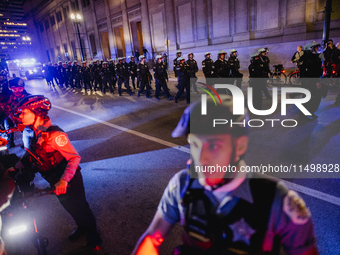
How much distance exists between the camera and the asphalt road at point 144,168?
3.03 metres

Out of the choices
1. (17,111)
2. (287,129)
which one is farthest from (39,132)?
(287,129)

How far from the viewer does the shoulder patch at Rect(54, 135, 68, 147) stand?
253 cm

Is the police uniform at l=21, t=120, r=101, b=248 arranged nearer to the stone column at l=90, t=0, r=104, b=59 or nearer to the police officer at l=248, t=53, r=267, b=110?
the police officer at l=248, t=53, r=267, b=110

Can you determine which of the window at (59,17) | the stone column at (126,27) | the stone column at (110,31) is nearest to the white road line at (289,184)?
the stone column at (126,27)

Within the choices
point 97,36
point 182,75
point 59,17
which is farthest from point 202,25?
point 59,17

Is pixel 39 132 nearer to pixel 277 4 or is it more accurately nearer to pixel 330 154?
pixel 330 154

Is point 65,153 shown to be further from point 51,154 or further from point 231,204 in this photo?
point 231,204

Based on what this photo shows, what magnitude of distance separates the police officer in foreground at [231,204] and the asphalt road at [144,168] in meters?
1.82

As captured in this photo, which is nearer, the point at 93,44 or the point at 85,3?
the point at 85,3

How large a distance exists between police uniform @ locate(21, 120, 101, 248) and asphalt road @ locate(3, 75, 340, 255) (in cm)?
57

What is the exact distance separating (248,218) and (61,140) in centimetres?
218

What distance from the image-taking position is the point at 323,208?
3.14 meters

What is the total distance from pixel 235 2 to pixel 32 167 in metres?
22.3

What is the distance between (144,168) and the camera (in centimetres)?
488
